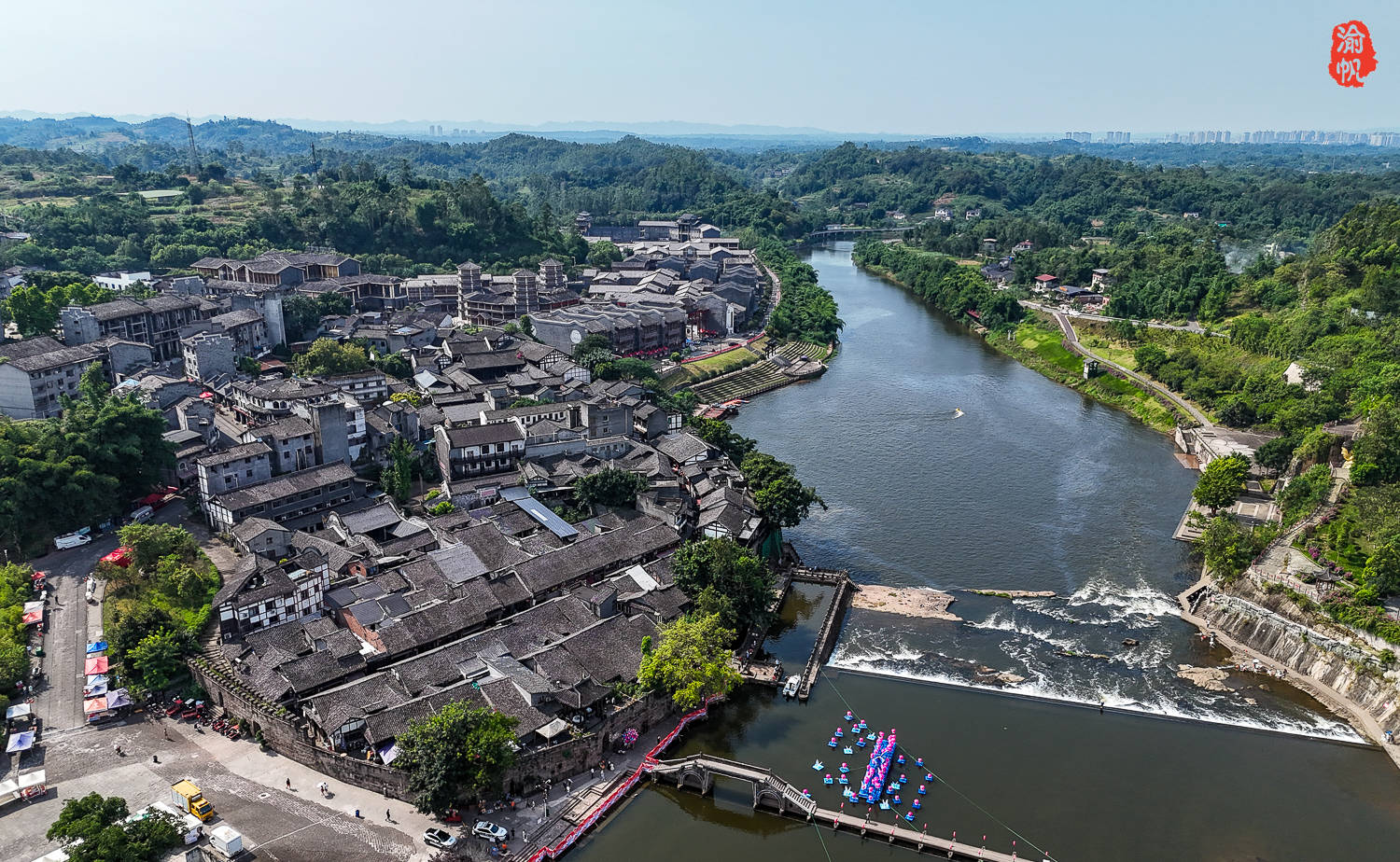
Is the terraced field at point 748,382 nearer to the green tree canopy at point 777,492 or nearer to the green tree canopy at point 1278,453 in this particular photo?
the green tree canopy at point 777,492

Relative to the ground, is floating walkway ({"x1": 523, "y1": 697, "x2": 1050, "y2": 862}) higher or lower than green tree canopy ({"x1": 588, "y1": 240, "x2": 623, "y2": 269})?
lower

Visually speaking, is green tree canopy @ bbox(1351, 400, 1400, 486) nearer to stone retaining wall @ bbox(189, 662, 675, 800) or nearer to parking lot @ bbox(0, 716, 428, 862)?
stone retaining wall @ bbox(189, 662, 675, 800)

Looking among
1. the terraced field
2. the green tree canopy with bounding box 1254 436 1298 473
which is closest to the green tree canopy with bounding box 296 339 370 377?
the terraced field

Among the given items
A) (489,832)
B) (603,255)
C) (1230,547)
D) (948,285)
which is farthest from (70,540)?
(948,285)

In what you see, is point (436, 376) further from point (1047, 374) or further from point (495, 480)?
point (1047, 374)

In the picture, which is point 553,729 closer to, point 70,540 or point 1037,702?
point 1037,702

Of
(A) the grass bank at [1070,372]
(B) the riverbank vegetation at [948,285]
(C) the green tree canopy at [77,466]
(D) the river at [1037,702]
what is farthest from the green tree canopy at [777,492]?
(B) the riverbank vegetation at [948,285]
